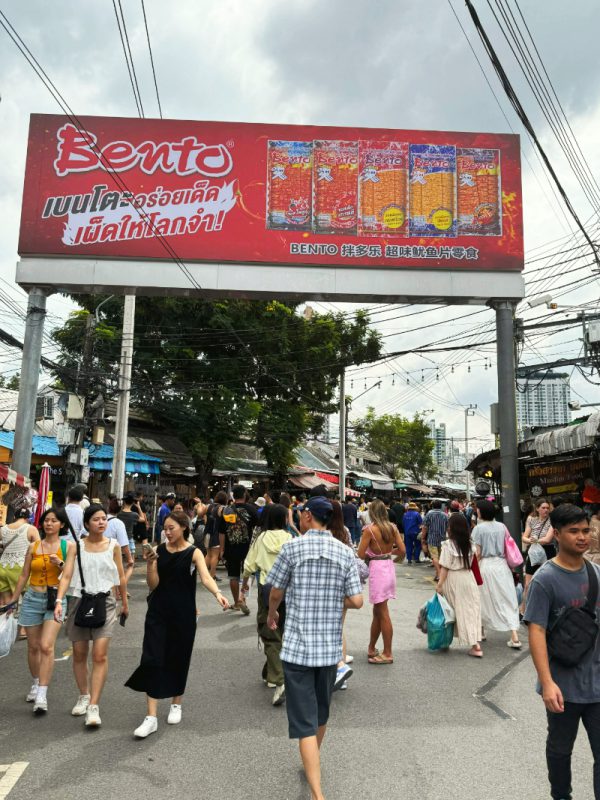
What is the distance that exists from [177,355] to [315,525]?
20.2 metres

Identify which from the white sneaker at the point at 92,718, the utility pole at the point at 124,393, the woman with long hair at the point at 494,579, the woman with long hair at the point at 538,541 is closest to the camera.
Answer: the white sneaker at the point at 92,718

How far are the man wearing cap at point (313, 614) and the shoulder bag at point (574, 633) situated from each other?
3.75ft

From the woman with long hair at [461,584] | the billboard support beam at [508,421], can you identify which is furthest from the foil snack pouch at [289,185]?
the woman with long hair at [461,584]

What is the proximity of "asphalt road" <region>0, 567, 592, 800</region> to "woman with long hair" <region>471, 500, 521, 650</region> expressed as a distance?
748mm

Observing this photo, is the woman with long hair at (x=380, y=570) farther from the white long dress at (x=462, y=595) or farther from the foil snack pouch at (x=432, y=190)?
the foil snack pouch at (x=432, y=190)

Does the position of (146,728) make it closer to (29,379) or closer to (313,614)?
(313,614)

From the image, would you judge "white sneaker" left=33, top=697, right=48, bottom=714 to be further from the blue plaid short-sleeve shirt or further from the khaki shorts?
the blue plaid short-sleeve shirt

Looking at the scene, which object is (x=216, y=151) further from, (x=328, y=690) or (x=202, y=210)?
(x=328, y=690)

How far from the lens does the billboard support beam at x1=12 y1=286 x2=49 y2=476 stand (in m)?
12.2

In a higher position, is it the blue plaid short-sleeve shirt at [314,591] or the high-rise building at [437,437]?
the high-rise building at [437,437]

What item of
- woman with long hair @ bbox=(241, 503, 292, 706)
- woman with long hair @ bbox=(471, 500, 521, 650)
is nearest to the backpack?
woman with long hair @ bbox=(241, 503, 292, 706)

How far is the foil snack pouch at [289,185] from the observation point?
13.2 m

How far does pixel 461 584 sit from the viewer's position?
7172 millimetres

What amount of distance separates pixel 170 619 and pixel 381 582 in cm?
265
